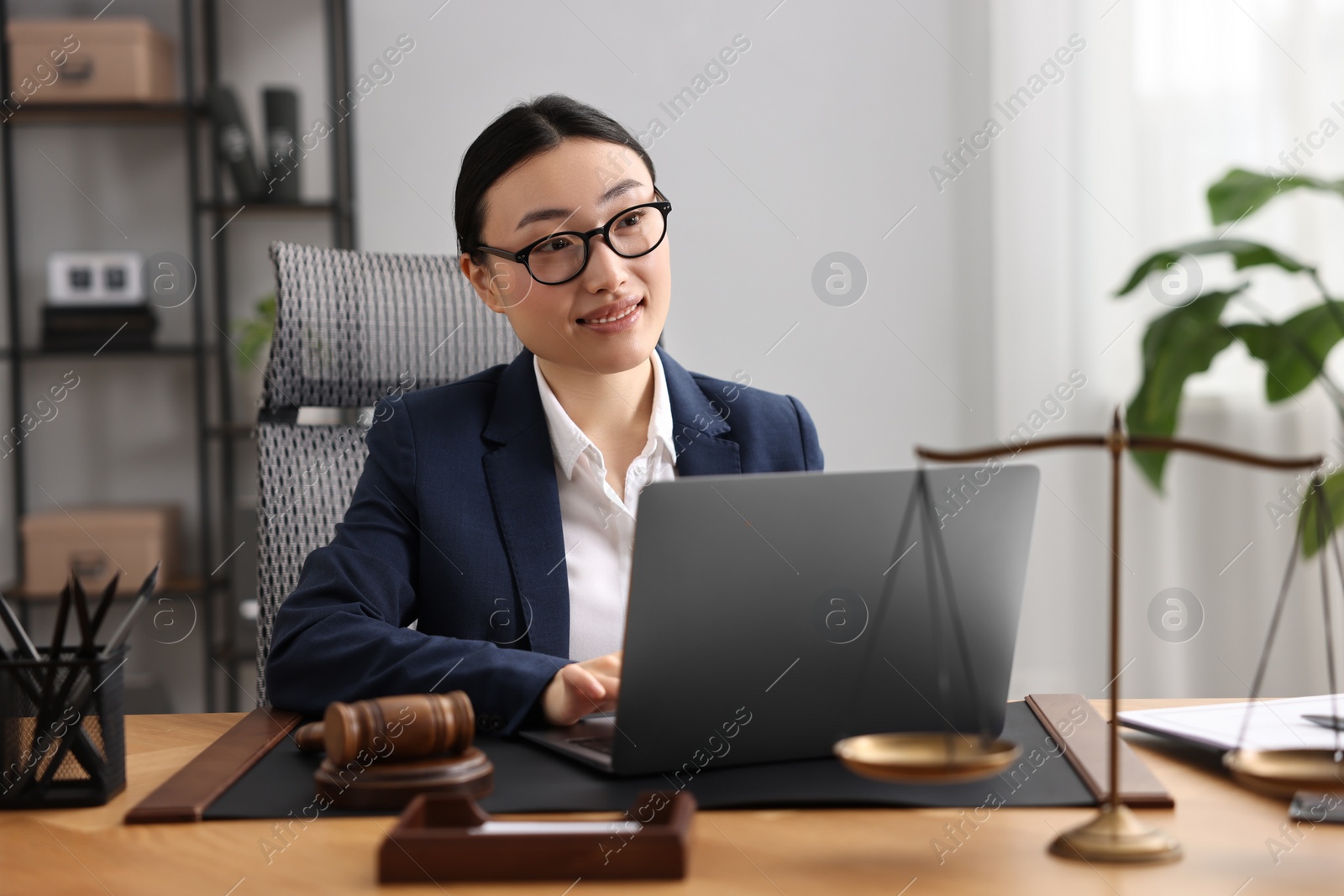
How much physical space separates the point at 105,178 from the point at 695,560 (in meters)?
2.67

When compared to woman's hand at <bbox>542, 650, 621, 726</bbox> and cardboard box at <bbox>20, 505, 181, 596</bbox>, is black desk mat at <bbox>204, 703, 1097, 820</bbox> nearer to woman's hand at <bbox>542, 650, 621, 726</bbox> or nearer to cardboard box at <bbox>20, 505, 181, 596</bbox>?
woman's hand at <bbox>542, 650, 621, 726</bbox>

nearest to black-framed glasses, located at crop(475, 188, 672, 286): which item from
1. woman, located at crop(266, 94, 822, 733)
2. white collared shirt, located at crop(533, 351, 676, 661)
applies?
woman, located at crop(266, 94, 822, 733)

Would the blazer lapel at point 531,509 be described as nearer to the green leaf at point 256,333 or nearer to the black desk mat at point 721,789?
the black desk mat at point 721,789

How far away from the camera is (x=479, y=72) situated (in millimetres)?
2803

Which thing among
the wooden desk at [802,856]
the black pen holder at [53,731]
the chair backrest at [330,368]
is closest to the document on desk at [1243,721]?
the wooden desk at [802,856]

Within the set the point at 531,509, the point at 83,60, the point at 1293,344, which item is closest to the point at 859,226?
the point at 1293,344

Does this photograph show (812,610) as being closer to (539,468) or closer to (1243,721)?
(1243,721)

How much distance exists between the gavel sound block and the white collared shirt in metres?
0.48

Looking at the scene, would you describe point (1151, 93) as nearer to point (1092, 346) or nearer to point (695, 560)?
point (1092, 346)

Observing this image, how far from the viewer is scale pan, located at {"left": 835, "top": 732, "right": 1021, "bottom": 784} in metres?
0.66

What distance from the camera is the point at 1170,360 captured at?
2.07 m

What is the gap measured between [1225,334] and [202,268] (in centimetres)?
226

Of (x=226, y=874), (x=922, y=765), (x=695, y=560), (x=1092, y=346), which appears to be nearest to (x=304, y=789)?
(x=226, y=874)

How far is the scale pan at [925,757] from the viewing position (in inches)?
26.0
